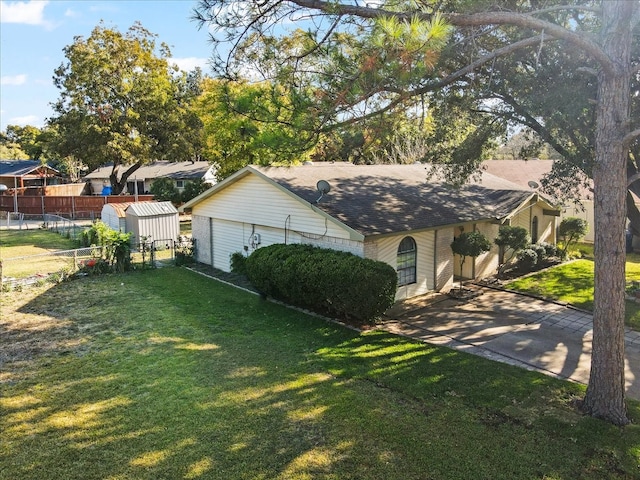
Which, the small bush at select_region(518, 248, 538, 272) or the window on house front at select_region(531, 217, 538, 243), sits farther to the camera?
the window on house front at select_region(531, 217, 538, 243)

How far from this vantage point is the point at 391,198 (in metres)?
15.0

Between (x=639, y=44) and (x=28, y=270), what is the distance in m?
19.9

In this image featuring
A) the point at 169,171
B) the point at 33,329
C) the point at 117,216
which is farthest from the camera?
the point at 169,171

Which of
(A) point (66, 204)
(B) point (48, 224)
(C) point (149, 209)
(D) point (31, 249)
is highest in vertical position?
(A) point (66, 204)

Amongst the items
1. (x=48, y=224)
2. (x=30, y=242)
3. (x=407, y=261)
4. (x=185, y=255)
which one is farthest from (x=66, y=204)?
(x=407, y=261)

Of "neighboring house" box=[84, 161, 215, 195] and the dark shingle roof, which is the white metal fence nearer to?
the dark shingle roof

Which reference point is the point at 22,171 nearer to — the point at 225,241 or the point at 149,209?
the point at 149,209

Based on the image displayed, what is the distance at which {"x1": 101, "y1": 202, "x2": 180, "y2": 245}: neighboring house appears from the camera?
21547 mm

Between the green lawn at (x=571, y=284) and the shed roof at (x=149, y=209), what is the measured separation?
15.5m

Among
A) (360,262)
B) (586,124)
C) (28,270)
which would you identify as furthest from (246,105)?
(28,270)

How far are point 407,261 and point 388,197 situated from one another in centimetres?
245

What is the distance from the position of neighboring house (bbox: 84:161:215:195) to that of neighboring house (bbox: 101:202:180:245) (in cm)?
1953

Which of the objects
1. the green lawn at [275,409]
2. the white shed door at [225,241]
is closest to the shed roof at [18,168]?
the white shed door at [225,241]

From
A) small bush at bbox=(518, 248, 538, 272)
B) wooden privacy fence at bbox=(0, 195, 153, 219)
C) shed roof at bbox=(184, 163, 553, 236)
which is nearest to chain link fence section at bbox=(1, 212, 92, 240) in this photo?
wooden privacy fence at bbox=(0, 195, 153, 219)
